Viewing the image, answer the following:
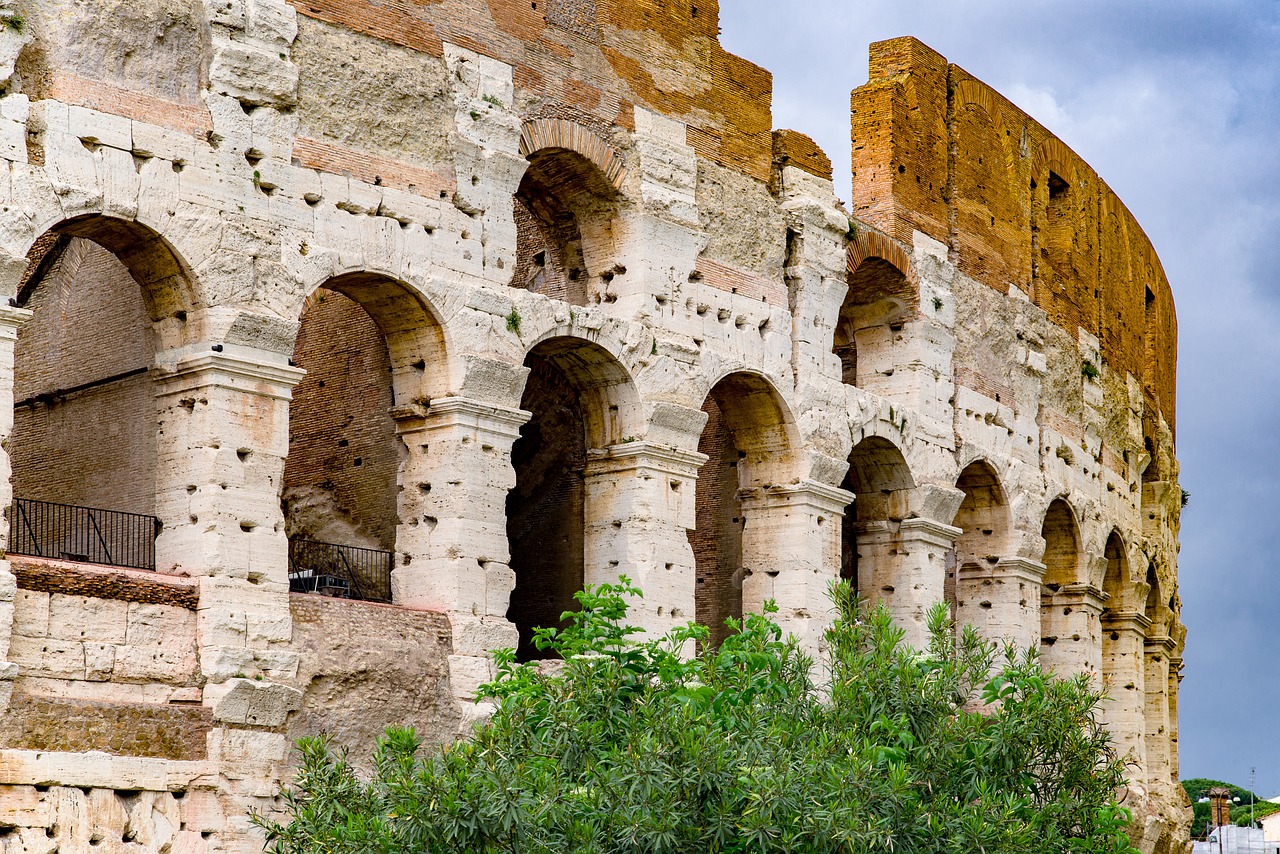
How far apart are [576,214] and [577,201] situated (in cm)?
13

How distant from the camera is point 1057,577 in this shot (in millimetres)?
23422

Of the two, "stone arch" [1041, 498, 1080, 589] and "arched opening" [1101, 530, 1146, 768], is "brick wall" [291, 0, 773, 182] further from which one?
"arched opening" [1101, 530, 1146, 768]

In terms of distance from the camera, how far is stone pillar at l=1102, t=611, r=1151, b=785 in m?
24.7

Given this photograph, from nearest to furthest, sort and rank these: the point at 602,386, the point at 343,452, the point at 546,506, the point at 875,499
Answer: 1. the point at 602,386
2. the point at 343,452
3. the point at 875,499
4. the point at 546,506

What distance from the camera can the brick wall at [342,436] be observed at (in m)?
18.3

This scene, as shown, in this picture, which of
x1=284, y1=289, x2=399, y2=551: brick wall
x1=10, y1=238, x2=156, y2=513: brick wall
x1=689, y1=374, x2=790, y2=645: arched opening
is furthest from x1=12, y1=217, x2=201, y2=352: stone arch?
x1=689, y1=374, x2=790, y2=645: arched opening

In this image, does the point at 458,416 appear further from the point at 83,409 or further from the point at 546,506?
the point at 546,506

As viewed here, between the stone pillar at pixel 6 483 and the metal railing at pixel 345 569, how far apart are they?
14.5 ft

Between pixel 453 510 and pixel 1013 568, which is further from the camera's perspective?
pixel 1013 568

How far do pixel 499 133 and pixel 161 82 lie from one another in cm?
293

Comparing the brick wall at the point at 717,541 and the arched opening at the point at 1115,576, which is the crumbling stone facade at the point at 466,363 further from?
the arched opening at the point at 1115,576

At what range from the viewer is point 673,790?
10.1 metres

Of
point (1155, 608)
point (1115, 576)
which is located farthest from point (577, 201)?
point (1155, 608)

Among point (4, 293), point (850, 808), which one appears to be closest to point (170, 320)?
point (4, 293)
